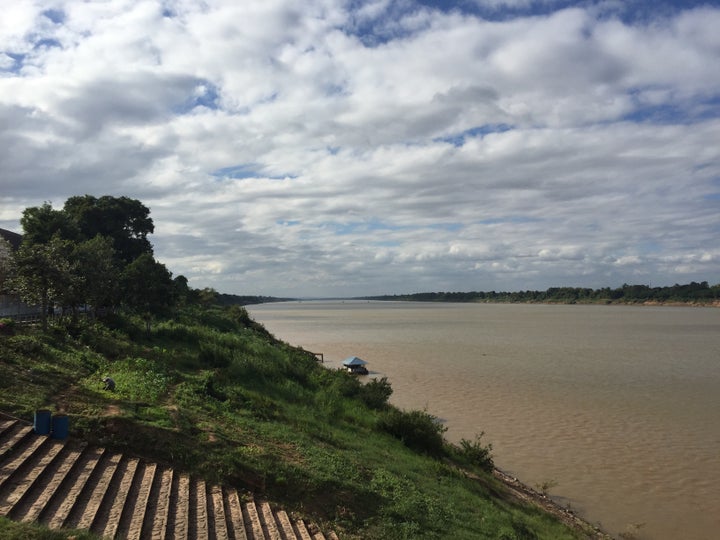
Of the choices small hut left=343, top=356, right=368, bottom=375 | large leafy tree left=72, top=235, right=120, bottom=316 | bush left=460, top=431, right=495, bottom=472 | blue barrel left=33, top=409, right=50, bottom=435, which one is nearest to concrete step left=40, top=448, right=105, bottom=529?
blue barrel left=33, top=409, right=50, bottom=435

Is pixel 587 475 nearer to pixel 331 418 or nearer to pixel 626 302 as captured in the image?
pixel 331 418

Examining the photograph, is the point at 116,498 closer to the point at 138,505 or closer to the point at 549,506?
the point at 138,505

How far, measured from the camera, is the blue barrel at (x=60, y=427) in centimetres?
1056

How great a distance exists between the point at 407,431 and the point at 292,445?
5.46 meters

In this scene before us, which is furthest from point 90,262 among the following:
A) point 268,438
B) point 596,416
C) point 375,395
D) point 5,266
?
point 596,416

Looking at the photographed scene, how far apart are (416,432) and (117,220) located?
133 ft

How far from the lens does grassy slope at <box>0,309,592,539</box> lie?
35.7 feet

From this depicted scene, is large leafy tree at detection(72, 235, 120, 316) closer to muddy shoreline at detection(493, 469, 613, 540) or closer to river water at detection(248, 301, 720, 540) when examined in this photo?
river water at detection(248, 301, 720, 540)

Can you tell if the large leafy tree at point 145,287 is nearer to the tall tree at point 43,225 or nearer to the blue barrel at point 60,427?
the tall tree at point 43,225

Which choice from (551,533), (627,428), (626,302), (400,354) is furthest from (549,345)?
(626,302)

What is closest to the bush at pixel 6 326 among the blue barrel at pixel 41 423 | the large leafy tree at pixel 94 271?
the large leafy tree at pixel 94 271

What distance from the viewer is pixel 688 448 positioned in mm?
19953

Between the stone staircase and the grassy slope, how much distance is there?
60 centimetres

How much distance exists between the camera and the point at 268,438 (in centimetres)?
1391
